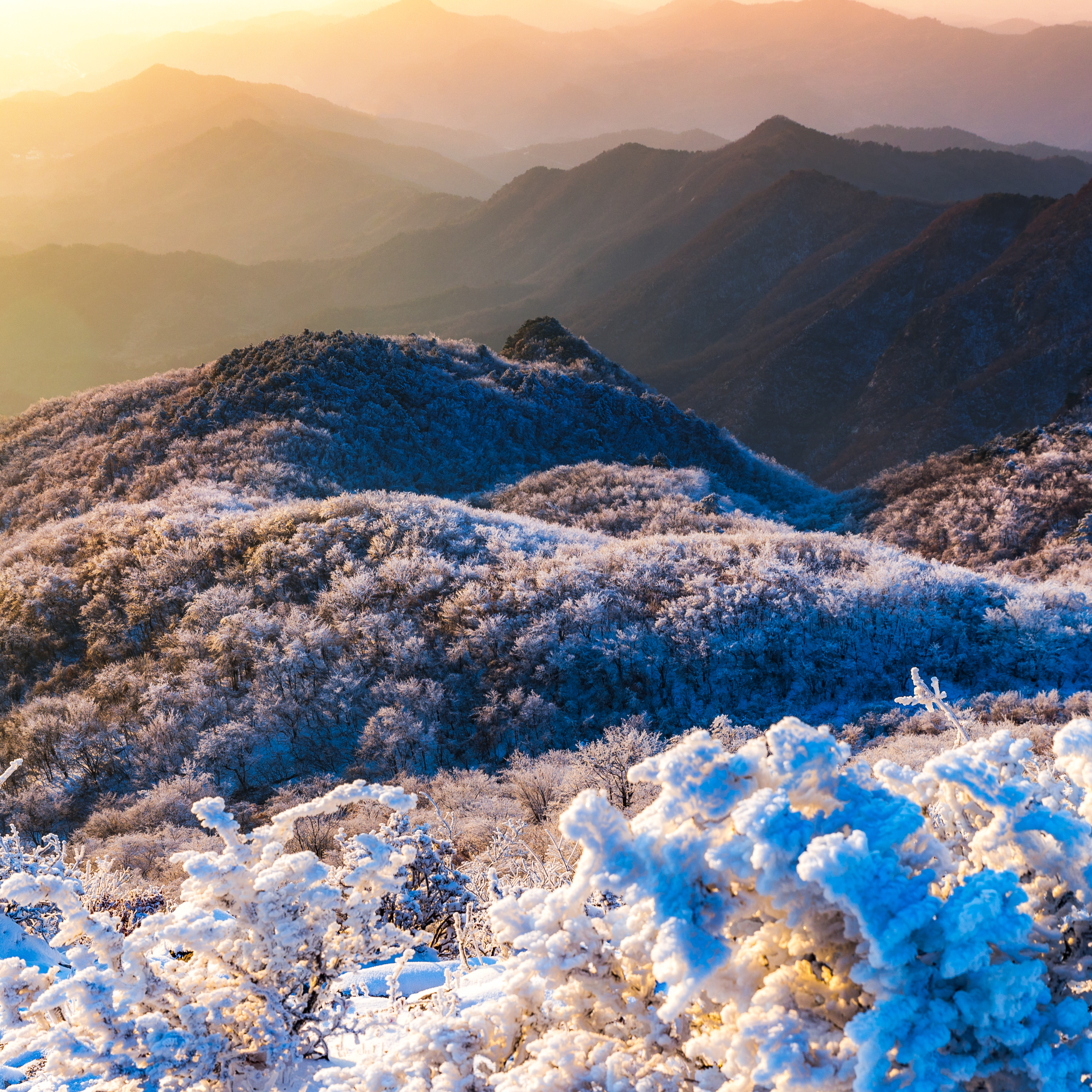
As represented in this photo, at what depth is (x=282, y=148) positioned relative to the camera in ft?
648

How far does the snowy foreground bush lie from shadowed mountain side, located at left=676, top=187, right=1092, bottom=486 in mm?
50696

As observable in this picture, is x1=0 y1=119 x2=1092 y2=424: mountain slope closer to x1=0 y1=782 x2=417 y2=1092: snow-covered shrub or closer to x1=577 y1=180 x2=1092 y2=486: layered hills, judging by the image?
x1=577 y1=180 x2=1092 y2=486: layered hills

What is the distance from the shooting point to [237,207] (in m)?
186

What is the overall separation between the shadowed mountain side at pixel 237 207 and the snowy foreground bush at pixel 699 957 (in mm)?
166376

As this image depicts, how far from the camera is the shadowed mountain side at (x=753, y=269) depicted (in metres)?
78.8

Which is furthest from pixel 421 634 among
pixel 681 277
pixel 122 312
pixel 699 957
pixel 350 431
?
pixel 122 312

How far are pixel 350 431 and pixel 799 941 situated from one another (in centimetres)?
3354

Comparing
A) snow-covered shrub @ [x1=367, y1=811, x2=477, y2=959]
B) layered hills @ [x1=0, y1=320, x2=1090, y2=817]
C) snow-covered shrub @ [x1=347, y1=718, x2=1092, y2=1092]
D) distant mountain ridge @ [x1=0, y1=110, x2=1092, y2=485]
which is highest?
distant mountain ridge @ [x1=0, y1=110, x2=1092, y2=485]

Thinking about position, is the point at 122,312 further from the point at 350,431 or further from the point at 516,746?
the point at 516,746

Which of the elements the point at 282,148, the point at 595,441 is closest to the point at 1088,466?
the point at 595,441

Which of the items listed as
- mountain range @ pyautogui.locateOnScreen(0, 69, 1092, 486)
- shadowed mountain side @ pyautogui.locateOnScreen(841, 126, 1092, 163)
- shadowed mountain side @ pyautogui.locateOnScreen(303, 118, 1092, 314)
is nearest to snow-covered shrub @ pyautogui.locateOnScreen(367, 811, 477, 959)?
mountain range @ pyautogui.locateOnScreen(0, 69, 1092, 486)

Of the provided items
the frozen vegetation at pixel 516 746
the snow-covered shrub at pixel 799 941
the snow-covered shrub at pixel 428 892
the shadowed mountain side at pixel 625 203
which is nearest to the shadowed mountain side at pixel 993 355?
the frozen vegetation at pixel 516 746

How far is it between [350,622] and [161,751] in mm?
4847

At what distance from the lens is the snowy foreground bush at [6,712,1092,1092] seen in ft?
7.32
